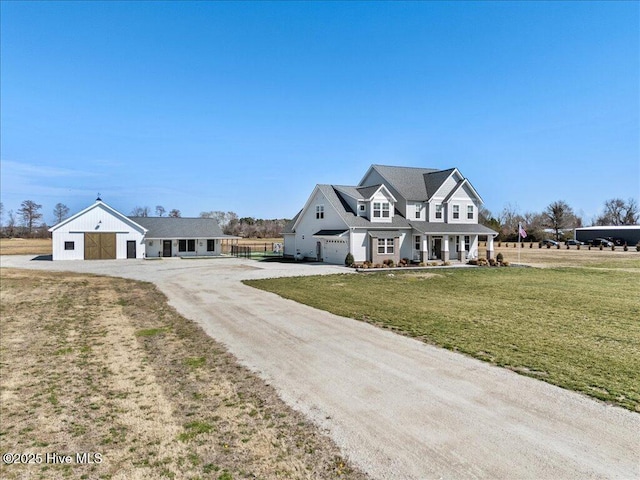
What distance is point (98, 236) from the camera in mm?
39188

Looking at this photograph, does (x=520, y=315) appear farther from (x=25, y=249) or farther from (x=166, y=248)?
(x=25, y=249)

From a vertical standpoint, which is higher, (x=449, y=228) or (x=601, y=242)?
(x=449, y=228)

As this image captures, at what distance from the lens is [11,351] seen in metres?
9.06

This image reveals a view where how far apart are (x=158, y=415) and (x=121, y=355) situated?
3.56 meters

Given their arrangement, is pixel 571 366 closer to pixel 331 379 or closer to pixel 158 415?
pixel 331 379

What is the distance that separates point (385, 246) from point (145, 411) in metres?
28.0

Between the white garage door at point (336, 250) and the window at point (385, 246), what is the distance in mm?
2852

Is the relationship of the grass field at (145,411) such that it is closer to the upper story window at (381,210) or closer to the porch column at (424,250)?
the upper story window at (381,210)

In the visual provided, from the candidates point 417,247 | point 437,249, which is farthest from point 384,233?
point 437,249

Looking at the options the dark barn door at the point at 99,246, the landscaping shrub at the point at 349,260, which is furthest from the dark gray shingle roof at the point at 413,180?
the dark barn door at the point at 99,246

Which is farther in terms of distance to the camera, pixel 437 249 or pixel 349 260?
pixel 437 249

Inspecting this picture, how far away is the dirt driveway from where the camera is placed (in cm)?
435

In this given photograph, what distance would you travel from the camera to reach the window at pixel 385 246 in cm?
3234

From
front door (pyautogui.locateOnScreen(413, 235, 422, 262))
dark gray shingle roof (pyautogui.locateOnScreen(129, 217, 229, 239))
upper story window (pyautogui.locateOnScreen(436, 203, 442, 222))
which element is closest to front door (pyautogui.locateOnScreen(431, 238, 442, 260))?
front door (pyautogui.locateOnScreen(413, 235, 422, 262))
